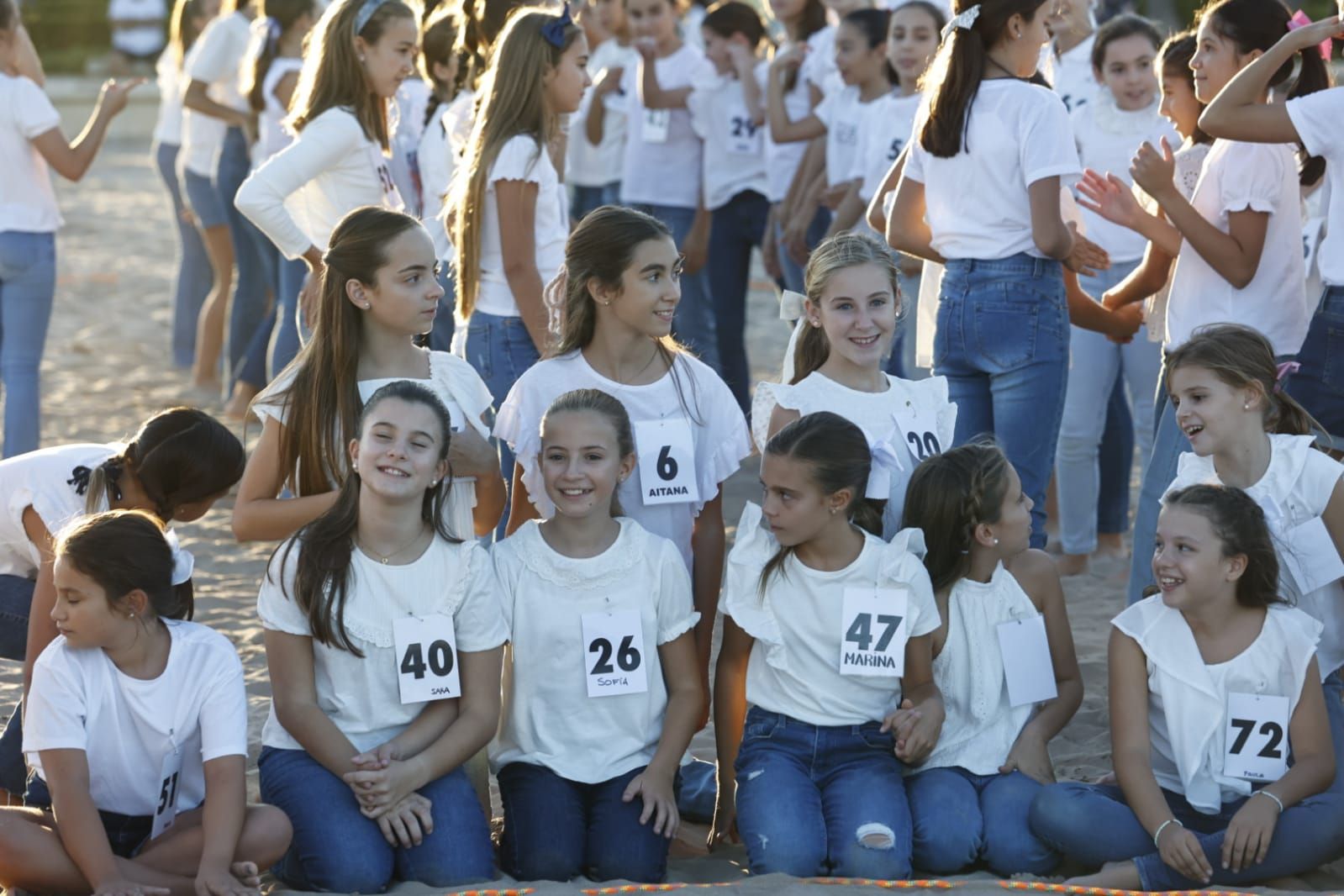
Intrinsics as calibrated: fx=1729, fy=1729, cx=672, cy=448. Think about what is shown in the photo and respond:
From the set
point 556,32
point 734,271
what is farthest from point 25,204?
point 734,271

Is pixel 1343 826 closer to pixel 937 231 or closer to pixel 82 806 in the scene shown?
pixel 937 231

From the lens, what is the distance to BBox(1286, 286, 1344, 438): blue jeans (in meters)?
4.03

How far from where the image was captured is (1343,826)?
358 cm

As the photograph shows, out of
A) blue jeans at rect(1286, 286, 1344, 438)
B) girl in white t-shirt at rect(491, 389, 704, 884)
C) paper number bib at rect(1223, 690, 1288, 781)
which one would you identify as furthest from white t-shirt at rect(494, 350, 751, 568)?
blue jeans at rect(1286, 286, 1344, 438)

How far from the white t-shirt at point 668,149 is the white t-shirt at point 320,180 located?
235 centimetres

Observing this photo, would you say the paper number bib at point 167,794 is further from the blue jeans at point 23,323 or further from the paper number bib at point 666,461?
the blue jeans at point 23,323

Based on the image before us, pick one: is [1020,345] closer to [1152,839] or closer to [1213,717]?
[1213,717]

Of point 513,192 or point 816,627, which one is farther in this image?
point 513,192

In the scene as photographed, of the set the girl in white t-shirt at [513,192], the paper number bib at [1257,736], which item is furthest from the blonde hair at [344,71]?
the paper number bib at [1257,736]

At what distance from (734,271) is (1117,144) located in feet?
7.09

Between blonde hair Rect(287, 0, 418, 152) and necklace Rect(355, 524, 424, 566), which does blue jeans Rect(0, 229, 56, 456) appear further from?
necklace Rect(355, 524, 424, 566)

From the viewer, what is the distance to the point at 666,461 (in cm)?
398

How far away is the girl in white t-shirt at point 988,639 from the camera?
150 inches

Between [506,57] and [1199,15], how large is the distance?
1890 mm
